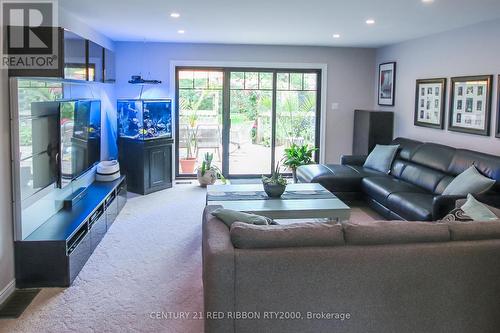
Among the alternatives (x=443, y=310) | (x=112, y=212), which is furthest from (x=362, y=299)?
(x=112, y=212)

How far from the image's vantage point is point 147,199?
671 cm

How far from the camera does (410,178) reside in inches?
234

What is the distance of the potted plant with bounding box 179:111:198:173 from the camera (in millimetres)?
8127

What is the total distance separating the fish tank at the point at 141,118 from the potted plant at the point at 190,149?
771mm

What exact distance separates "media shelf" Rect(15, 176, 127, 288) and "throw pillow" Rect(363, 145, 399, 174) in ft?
13.0

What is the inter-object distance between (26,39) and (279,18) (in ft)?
9.11

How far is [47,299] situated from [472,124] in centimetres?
486

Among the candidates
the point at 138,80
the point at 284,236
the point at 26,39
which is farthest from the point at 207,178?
the point at 284,236

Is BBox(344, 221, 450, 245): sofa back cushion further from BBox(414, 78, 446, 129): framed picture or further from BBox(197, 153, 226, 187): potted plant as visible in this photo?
BBox(197, 153, 226, 187): potted plant

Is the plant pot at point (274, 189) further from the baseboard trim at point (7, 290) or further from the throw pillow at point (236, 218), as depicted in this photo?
the baseboard trim at point (7, 290)

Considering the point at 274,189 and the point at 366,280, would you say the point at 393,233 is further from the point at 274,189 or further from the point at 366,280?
A: the point at 274,189

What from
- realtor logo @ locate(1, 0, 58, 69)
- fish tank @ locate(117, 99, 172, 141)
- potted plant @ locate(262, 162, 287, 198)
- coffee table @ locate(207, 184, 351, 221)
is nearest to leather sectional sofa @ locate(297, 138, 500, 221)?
coffee table @ locate(207, 184, 351, 221)

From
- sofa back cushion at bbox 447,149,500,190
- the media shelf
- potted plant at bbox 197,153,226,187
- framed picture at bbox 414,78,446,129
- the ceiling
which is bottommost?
the media shelf

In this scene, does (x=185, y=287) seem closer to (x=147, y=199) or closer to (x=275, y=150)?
(x=147, y=199)
